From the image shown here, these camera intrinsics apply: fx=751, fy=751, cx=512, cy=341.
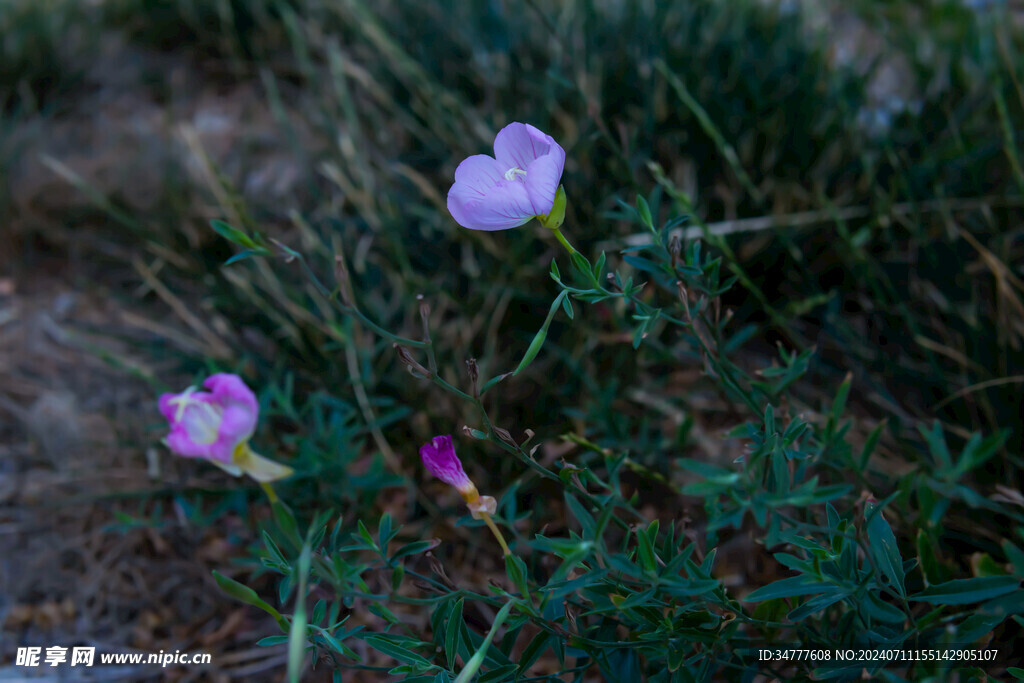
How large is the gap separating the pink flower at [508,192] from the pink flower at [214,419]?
42 cm

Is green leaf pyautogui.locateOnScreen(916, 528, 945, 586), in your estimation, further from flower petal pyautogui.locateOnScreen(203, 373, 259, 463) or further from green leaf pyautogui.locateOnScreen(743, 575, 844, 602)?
flower petal pyautogui.locateOnScreen(203, 373, 259, 463)

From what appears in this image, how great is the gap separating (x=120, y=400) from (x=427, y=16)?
1315mm

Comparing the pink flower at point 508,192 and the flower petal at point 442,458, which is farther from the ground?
the pink flower at point 508,192

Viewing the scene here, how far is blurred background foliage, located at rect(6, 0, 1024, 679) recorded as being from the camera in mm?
1371

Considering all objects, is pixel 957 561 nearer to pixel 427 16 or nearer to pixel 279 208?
pixel 279 208

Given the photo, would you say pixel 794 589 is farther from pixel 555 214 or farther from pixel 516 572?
pixel 555 214

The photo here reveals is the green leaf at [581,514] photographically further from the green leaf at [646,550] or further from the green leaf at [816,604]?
the green leaf at [816,604]

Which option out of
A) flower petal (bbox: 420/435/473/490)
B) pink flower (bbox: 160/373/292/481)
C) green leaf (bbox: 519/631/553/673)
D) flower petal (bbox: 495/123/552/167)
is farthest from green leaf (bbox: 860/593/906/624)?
pink flower (bbox: 160/373/292/481)

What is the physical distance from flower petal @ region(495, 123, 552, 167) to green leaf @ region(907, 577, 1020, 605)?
67cm

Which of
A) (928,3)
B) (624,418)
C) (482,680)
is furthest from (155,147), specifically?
(928,3)

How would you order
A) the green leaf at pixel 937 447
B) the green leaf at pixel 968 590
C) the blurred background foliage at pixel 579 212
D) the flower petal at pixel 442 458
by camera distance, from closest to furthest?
the green leaf at pixel 968 590, the flower petal at pixel 442 458, the green leaf at pixel 937 447, the blurred background foliage at pixel 579 212

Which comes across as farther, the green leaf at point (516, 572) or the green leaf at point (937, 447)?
the green leaf at point (937, 447)

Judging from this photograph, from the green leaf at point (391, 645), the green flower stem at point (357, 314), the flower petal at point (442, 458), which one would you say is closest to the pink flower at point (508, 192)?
the green flower stem at point (357, 314)

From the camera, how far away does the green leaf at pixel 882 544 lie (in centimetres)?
82
